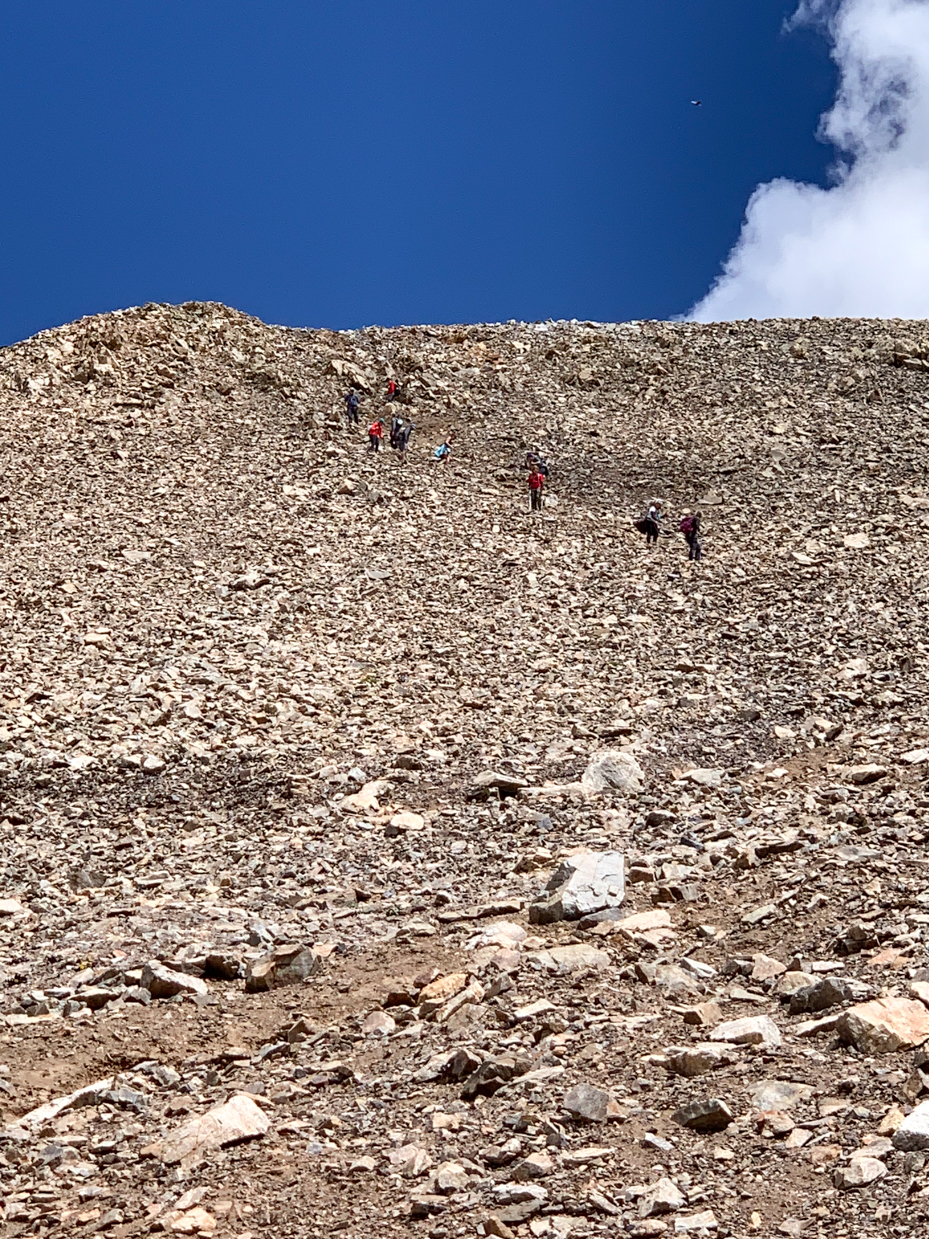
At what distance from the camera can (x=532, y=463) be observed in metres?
27.0

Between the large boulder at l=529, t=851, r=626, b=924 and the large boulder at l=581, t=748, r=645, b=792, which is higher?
the large boulder at l=581, t=748, r=645, b=792

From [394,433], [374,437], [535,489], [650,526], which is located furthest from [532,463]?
[650,526]

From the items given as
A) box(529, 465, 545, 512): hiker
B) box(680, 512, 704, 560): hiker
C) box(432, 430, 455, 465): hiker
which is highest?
box(432, 430, 455, 465): hiker

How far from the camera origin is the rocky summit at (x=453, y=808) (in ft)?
20.9

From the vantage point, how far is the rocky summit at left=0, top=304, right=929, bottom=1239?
6363mm

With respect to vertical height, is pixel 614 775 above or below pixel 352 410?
below

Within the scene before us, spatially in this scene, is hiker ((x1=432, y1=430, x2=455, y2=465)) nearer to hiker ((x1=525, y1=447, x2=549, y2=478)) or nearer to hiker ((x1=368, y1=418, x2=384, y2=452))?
hiker ((x1=368, y1=418, x2=384, y2=452))

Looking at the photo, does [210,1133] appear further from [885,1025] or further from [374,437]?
[374,437]

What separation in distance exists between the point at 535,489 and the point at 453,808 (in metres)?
13.3

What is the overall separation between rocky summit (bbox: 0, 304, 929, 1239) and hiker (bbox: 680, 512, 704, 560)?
2.31 feet

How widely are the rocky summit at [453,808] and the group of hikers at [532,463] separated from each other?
10.9 inches

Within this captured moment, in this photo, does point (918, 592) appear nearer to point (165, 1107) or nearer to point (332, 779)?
point (332, 779)

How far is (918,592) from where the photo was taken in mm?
19203

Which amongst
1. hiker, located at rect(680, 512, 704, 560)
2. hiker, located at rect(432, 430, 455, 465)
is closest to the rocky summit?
hiker, located at rect(432, 430, 455, 465)
